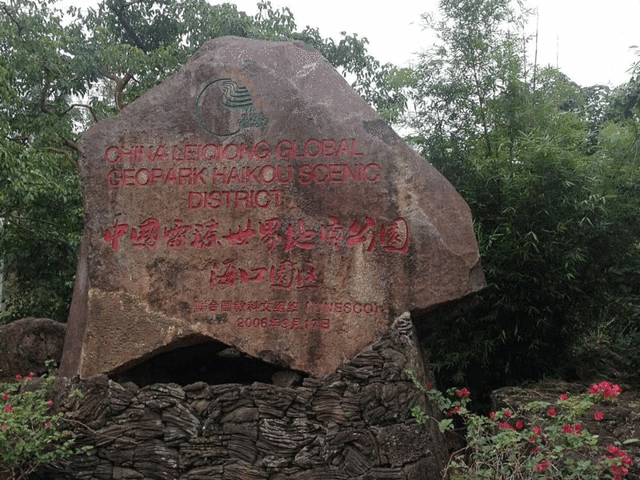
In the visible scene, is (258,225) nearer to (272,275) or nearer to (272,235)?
(272,235)

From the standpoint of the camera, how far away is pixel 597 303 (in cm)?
618

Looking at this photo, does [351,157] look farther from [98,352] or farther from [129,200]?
[98,352]

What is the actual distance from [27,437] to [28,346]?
2.16 m

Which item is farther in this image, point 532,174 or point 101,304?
point 532,174

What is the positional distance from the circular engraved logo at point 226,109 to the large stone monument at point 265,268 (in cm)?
1

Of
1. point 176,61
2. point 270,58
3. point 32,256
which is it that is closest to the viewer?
point 270,58

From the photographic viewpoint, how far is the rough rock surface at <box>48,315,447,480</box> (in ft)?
14.5

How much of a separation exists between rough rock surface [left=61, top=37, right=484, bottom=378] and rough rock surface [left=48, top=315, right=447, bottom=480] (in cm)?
27

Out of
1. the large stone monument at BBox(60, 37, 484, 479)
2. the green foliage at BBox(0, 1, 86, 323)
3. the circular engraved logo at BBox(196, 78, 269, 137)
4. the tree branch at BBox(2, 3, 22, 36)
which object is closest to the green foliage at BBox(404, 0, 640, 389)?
the large stone monument at BBox(60, 37, 484, 479)

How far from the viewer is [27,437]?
418 cm

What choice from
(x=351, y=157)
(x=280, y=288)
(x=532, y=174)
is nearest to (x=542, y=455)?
(x=280, y=288)

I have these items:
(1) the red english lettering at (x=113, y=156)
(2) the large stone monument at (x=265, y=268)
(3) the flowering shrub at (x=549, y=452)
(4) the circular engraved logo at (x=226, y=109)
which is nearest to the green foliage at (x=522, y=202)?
(2) the large stone monument at (x=265, y=268)

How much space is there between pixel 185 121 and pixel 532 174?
2.69m

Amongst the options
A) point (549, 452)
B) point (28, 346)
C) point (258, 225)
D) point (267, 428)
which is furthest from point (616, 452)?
point (28, 346)
